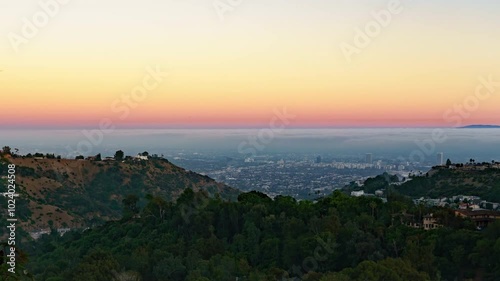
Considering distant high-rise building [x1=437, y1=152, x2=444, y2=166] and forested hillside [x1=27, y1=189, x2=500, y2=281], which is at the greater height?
distant high-rise building [x1=437, y1=152, x2=444, y2=166]

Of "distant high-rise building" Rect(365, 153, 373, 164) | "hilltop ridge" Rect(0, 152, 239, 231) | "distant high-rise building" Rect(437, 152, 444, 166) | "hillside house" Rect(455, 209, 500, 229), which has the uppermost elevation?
"distant high-rise building" Rect(437, 152, 444, 166)

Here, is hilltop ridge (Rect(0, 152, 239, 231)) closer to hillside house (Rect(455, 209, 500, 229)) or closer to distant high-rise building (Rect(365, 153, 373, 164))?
distant high-rise building (Rect(365, 153, 373, 164))

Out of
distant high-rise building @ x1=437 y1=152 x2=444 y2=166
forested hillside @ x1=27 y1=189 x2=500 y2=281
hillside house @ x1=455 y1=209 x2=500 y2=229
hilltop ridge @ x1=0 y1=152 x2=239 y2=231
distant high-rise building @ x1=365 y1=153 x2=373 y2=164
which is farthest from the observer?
distant high-rise building @ x1=365 y1=153 x2=373 y2=164

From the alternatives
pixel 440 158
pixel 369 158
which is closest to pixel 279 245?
pixel 440 158

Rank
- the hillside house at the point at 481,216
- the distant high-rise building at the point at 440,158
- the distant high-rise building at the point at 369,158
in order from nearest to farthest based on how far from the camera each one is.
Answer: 1. the hillside house at the point at 481,216
2. the distant high-rise building at the point at 440,158
3. the distant high-rise building at the point at 369,158

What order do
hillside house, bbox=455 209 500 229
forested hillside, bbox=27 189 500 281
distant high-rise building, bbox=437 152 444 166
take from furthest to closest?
1. distant high-rise building, bbox=437 152 444 166
2. hillside house, bbox=455 209 500 229
3. forested hillside, bbox=27 189 500 281

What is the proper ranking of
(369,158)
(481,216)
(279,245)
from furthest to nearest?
1. (369,158)
2. (481,216)
3. (279,245)

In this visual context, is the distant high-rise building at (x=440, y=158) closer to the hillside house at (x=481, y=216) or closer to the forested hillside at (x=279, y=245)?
the forested hillside at (x=279, y=245)

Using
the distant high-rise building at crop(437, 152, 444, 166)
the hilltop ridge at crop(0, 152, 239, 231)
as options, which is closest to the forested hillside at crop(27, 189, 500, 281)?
the hilltop ridge at crop(0, 152, 239, 231)

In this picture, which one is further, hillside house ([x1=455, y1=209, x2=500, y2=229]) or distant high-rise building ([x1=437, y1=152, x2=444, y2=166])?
distant high-rise building ([x1=437, y1=152, x2=444, y2=166])

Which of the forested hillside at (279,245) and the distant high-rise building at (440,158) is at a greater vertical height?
the distant high-rise building at (440,158)

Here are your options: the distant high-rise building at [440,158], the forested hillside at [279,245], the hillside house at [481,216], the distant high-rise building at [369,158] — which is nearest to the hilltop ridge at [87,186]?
the forested hillside at [279,245]

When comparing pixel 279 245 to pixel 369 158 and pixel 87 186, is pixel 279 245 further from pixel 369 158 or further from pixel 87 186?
pixel 369 158
